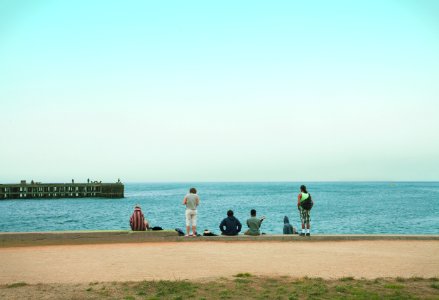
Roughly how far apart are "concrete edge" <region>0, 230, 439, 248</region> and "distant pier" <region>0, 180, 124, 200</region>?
281 ft

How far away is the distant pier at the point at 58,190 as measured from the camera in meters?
91.9

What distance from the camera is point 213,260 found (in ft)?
33.8

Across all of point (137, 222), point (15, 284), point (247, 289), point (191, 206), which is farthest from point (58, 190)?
point (247, 289)

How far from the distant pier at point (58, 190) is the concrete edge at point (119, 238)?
85595mm

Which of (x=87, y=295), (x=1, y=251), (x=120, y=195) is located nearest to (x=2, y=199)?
(x=120, y=195)

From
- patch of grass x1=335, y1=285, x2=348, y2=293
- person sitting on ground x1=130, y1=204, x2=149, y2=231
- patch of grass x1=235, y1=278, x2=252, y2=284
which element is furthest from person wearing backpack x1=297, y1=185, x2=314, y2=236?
patch of grass x1=335, y1=285, x2=348, y2=293

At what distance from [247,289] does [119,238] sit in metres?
6.68

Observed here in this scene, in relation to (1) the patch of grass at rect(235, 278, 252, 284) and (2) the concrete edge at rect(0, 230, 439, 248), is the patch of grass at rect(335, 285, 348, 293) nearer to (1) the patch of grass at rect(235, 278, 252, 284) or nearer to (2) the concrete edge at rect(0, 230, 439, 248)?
(1) the patch of grass at rect(235, 278, 252, 284)

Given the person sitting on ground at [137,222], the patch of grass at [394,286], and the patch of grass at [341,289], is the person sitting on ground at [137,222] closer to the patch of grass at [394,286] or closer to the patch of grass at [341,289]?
the patch of grass at [341,289]

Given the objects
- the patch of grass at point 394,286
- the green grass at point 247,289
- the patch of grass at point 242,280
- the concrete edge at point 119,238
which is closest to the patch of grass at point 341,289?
the green grass at point 247,289

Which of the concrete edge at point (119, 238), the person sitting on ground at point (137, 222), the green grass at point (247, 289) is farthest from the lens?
the person sitting on ground at point (137, 222)

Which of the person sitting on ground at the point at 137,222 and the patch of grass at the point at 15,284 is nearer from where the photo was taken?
the patch of grass at the point at 15,284

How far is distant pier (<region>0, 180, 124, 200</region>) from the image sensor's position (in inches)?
3620

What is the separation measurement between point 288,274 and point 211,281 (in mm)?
1675
